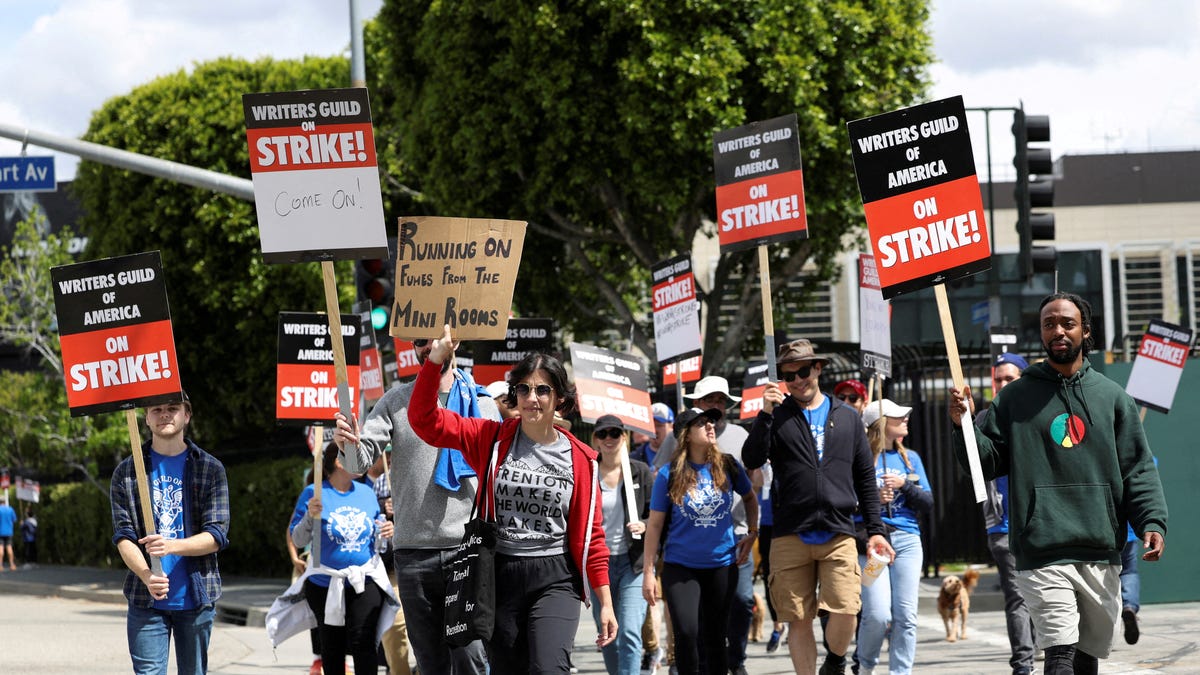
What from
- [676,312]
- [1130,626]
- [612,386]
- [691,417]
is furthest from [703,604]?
[676,312]

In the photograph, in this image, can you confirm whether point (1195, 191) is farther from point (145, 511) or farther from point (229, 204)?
point (145, 511)

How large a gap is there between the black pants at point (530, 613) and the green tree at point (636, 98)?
46.5 ft

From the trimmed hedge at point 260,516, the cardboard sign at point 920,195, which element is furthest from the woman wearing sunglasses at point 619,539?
the trimmed hedge at point 260,516

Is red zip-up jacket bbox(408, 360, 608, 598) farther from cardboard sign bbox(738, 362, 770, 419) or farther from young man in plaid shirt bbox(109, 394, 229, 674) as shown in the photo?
cardboard sign bbox(738, 362, 770, 419)

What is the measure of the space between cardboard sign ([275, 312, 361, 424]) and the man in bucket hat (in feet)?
13.5

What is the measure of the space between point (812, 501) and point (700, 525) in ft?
2.28

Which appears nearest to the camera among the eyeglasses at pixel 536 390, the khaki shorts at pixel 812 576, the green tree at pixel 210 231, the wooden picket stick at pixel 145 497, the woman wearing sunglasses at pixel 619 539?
the eyeglasses at pixel 536 390

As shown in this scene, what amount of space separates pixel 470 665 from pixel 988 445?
2.48 meters

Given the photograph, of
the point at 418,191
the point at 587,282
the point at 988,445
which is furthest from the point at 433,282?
the point at 418,191

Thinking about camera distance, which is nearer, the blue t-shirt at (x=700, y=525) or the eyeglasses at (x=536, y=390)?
the eyeglasses at (x=536, y=390)

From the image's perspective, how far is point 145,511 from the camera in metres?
6.65

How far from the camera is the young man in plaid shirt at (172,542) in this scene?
671cm

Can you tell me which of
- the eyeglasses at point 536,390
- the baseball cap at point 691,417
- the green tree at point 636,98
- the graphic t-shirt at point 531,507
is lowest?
the graphic t-shirt at point 531,507

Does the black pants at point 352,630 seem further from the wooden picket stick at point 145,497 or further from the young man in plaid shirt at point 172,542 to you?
the wooden picket stick at point 145,497
